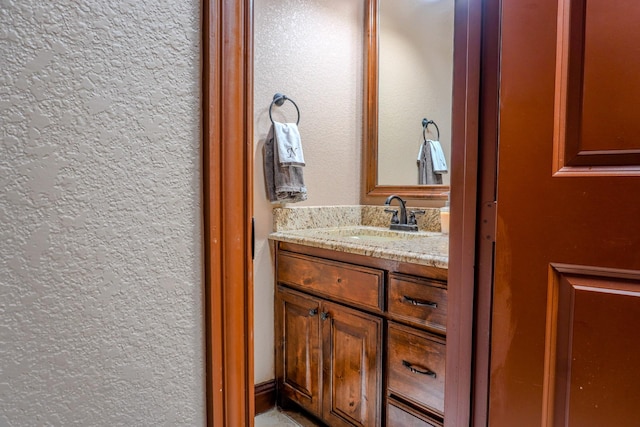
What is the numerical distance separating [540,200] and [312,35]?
1.63 meters

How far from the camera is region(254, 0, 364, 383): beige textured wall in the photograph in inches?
74.8

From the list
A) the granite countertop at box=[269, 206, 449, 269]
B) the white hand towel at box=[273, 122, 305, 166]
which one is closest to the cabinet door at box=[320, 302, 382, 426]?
the granite countertop at box=[269, 206, 449, 269]

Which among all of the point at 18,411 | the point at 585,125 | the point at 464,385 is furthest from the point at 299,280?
the point at 18,411

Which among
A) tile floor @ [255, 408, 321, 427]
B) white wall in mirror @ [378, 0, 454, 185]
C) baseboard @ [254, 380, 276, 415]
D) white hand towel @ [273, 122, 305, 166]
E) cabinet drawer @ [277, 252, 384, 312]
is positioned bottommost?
tile floor @ [255, 408, 321, 427]

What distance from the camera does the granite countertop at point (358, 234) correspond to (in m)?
1.35

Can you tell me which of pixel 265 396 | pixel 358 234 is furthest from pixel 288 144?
pixel 265 396

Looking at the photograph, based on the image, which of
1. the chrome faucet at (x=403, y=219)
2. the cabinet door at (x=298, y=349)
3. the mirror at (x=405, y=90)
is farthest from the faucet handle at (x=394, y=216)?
the cabinet door at (x=298, y=349)

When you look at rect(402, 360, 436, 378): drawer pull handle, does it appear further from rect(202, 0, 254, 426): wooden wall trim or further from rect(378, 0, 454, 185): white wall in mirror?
rect(378, 0, 454, 185): white wall in mirror

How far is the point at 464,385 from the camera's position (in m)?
0.96

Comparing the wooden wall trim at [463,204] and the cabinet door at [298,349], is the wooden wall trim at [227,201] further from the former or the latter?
the cabinet door at [298,349]

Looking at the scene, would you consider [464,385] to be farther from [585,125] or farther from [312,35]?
[312,35]

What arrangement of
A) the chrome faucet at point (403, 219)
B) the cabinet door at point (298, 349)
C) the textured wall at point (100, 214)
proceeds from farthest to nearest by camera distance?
the chrome faucet at point (403, 219) < the cabinet door at point (298, 349) < the textured wall at point (100, 214)

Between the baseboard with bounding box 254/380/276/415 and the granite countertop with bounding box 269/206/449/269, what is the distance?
725mm

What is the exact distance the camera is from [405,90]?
214 centimetres
